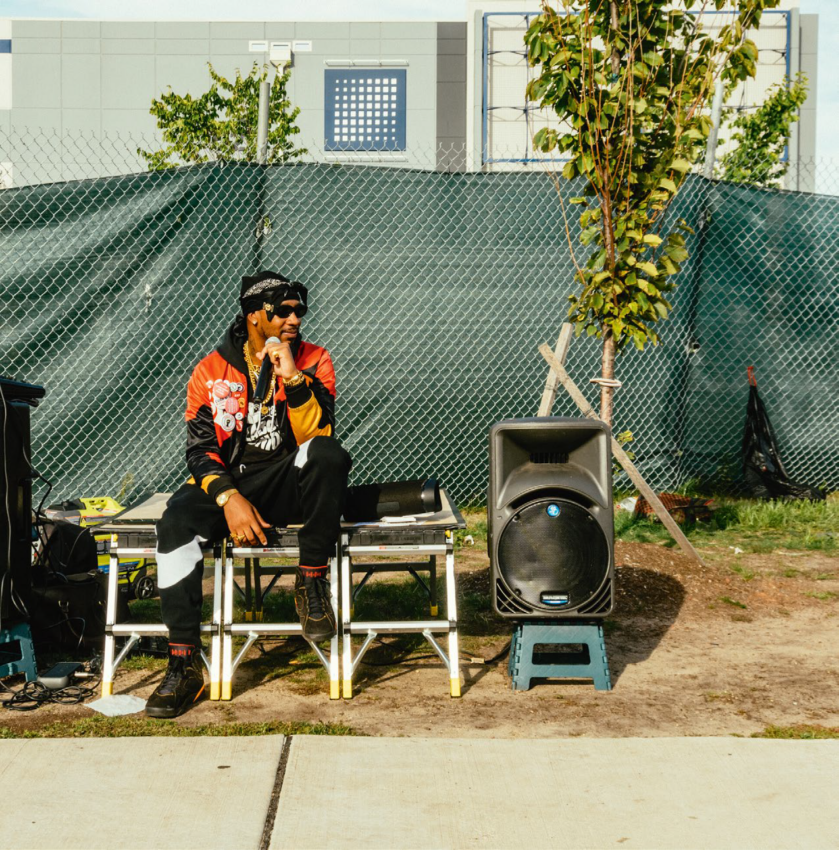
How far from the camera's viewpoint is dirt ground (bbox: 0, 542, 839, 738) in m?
3.83

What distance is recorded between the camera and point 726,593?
5.77 metres

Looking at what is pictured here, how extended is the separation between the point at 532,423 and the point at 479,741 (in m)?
1.32

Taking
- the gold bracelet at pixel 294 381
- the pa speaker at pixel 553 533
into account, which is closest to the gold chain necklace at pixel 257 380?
the gold bracelet at pixel 294 381

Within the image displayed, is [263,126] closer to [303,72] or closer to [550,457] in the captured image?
[550,457]

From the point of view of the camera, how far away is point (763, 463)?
26.5 feet

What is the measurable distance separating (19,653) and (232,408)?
144cm

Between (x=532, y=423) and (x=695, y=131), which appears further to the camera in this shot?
(x=695, y=131)

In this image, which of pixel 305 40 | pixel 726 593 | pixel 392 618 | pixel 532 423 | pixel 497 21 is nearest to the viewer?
pixel 532 423

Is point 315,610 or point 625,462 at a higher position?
point 625,462

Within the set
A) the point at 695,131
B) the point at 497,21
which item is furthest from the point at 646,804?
the point at 497,21

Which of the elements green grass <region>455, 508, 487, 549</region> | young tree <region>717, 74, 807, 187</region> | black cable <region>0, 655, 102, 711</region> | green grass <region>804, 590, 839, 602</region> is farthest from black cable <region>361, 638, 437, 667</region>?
young tree <region>717, 74, 807, 187</region>

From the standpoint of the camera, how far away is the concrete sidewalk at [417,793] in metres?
2.80

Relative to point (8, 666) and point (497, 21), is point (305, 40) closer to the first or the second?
point (497, 21)

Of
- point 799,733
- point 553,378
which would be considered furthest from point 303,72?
point 799,733
